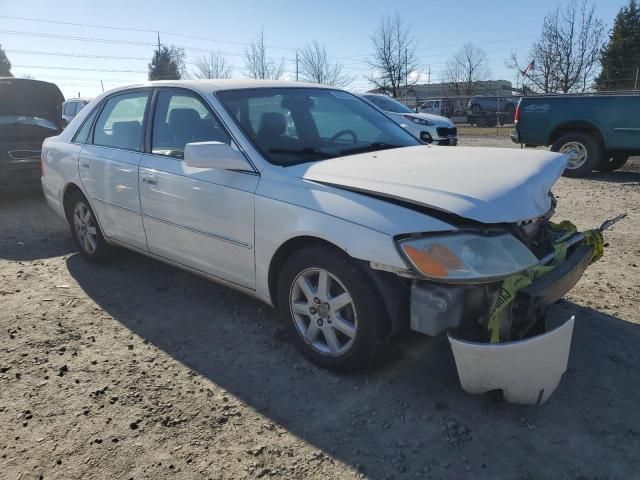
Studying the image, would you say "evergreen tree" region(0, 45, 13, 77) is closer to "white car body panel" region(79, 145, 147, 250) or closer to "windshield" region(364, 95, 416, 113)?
"windshield" region(364, 95, 416, 113)

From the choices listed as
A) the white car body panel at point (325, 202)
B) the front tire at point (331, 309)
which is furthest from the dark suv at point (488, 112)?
the front tire at point (331, 309)

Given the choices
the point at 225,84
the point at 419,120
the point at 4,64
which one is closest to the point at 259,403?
the point at 225,84

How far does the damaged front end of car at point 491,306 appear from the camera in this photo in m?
2.29

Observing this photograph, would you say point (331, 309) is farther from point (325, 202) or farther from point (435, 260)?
point (435, 260)

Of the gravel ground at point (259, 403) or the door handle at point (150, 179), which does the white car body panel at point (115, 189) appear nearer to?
the door handle at point (150, 179)

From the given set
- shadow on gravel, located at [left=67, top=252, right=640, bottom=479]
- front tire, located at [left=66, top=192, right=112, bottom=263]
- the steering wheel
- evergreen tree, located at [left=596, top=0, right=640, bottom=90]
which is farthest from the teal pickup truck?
A: evergreen tree, located at [left=596, top=0, right=640, bottom=90]

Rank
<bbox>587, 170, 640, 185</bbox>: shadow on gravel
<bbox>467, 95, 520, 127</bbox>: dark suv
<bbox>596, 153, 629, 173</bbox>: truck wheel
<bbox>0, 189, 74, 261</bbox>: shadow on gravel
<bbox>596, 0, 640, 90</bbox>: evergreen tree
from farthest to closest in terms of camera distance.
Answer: <bbox>596, 0, 640, 90</bbox>: evergreen tree
<bbox>467, 95, 520, 127</bbox>: dark suv
<bbox>596, 153, 629, 173</bbox>: truck wheel
<bbox>587, 170, 640, 185</bbox>: shadow on gravel
<bbox>0, 189, 74, 261</bbox>: shadow on gravel

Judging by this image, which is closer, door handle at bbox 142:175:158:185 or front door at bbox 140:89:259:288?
front door at bbox 140:89:259:288

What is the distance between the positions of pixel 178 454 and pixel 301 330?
0.99 m

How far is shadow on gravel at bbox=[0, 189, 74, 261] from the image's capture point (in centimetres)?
554

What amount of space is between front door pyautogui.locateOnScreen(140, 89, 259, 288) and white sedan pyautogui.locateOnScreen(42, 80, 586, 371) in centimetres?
1

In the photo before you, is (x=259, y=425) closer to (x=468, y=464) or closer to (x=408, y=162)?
(x=468, y=464)

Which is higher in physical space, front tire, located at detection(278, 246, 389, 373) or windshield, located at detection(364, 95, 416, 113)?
windshield, located at detection(364, 95, 416, 113)

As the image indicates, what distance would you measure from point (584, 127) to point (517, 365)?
8483 mm
